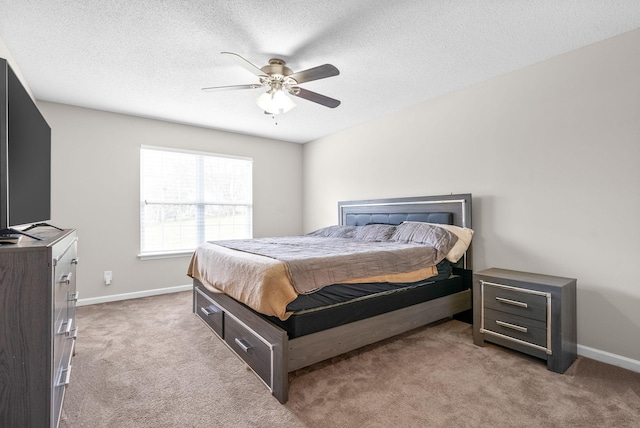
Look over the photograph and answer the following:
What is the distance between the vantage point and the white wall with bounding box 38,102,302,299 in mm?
3729

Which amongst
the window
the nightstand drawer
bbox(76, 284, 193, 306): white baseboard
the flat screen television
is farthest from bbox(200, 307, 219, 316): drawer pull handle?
the nightstand drawer

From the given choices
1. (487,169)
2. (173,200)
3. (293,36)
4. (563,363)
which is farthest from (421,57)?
(173,200)

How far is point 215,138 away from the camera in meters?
4.82

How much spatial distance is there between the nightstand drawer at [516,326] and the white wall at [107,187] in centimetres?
400

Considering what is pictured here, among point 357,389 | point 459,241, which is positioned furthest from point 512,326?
point 357,389

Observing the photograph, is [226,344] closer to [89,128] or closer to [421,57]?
[421,57]

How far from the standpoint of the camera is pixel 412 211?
374 centimetres

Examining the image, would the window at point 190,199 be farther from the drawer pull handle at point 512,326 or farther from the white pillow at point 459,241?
the drawer pull handle at point 512,326

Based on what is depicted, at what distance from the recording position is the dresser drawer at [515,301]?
226 cm

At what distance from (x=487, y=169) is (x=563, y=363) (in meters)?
1.80

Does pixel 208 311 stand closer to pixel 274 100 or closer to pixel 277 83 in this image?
pixel 274 100

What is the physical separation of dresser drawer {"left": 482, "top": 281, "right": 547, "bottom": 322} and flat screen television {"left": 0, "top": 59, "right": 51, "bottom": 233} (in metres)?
3.15

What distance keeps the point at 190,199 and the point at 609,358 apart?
4972 millimetres

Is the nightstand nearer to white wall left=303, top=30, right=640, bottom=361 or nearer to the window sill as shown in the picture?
white wall left=303, top=30, right=640, bottom=361
